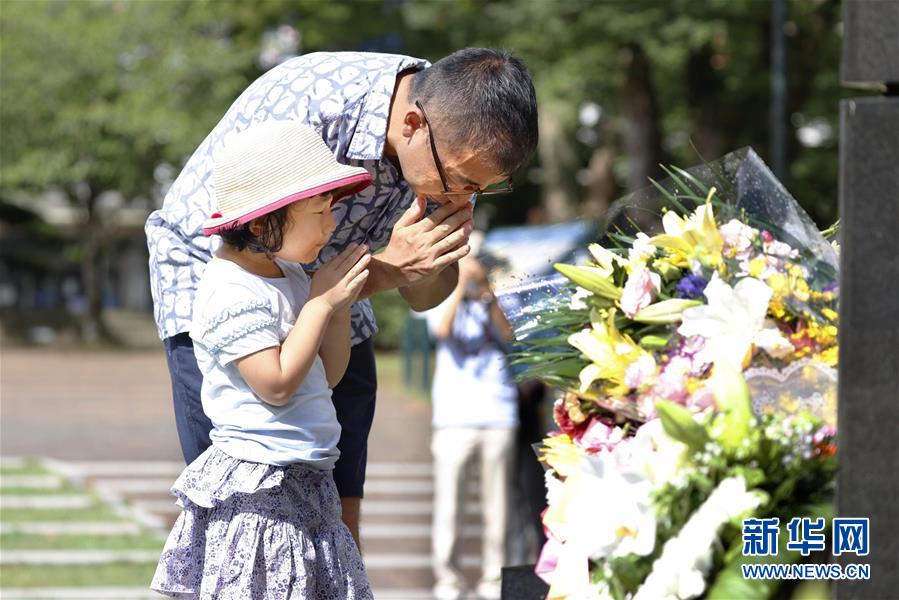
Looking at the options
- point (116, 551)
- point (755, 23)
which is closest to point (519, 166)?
point (116, 551)

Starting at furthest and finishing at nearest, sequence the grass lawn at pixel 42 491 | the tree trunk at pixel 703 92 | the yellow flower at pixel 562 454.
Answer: the tree trunk at pixel 703 92 < the grass lawn at pixel 42 491 < the yellow flower at pixel 562 454

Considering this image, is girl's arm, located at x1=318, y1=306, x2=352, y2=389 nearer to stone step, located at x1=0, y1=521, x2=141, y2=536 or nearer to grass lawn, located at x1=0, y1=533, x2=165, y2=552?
grass lawn, located at x1=0, y1=533, x2=165, y2=552

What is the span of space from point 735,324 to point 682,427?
0.26 metres

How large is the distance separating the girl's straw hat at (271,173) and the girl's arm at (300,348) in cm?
18

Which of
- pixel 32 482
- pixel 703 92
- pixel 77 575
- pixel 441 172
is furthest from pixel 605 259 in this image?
pixel 703 92

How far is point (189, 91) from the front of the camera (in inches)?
918

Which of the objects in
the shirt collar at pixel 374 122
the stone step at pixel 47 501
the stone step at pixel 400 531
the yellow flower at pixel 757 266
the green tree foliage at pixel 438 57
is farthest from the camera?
the green tree foliage at pixel 438 57

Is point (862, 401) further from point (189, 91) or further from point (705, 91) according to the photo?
point (189, 91)

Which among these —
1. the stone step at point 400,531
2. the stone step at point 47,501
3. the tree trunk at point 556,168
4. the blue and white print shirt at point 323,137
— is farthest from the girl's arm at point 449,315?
the tree trunk at point 556,168

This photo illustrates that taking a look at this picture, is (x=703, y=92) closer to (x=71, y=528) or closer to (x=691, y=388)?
(x=71, y=528)

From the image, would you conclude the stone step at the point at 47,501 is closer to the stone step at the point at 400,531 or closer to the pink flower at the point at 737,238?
the stone step at the point at 400,531

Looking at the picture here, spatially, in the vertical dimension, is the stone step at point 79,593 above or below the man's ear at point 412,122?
below

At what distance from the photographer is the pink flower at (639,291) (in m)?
2.31

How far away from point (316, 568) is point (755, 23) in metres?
14.8
